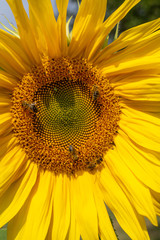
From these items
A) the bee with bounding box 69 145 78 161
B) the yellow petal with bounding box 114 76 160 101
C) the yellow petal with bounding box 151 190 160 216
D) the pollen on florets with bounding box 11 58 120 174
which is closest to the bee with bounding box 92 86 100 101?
the pollen on florets with bounding box 11 58 120 174

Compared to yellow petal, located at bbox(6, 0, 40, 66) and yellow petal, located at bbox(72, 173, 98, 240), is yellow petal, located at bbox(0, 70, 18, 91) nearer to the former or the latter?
yellow petal, located at bbox(6, 0, 40, 66)

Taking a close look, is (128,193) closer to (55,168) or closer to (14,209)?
(55,168)

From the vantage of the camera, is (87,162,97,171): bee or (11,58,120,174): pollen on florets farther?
(87,162,97,171): bee

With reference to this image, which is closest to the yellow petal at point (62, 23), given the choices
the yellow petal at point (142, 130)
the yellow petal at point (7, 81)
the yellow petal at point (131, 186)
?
the yellow petal at point (7, 81)

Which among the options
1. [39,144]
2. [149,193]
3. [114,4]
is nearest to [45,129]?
[39,144]

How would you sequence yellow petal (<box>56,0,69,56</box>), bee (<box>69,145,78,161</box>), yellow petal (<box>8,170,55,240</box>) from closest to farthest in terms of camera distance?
1. yellow petal (<box>56,0,69,56</box>)
2. yellow petal (<box>8,170,55,240</box>)
3. bee (<box>69,145,78,161</box>)

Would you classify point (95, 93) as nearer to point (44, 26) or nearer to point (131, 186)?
point (44, 26)
